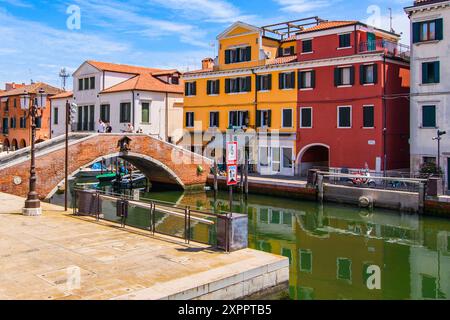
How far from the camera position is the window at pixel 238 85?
3600 cm

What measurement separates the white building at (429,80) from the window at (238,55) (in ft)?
39.3

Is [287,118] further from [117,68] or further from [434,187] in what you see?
[117,68]

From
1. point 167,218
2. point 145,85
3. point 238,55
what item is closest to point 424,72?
point 238,55

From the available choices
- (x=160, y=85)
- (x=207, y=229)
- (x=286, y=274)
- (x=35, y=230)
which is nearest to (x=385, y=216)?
(x=207, y=229)

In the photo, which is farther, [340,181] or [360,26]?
Answer: [360,26]

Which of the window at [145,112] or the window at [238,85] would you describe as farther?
the window at [145,112]

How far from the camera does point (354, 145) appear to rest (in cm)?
3033

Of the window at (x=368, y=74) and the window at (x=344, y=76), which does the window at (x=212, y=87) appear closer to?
the window at (x=344, y=76)

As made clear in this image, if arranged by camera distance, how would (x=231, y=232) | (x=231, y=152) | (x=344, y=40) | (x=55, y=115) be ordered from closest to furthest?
1. (x=231, y=232)
2. (x=231, y=152)
3. (x=344, y=40)
4. (x=55, y=115)

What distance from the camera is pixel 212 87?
3834 centimetres

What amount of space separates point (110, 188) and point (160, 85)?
12.0 m

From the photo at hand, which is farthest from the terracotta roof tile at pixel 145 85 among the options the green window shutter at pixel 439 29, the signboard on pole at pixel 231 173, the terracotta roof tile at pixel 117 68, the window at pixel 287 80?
the signboard on pole at pixel 231 173

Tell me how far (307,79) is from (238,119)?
6.32m
